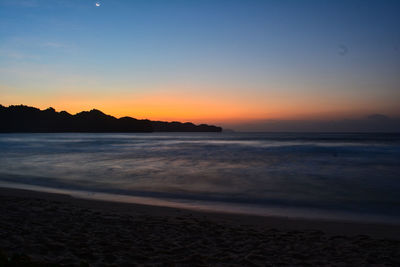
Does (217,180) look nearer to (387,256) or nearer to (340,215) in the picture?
(340,215)

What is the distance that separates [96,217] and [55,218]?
107 centimetres

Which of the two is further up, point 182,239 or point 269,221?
point 182,239

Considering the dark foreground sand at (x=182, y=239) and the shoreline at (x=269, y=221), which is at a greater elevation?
the dark foreground sand at (x=182, y=239)

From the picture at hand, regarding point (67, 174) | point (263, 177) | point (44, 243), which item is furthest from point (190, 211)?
point (67, 174)

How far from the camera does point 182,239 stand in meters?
6.64

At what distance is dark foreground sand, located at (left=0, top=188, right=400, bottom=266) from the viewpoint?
544 centimetres

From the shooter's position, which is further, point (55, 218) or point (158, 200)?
point (158, 200)

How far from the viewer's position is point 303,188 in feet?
52.6

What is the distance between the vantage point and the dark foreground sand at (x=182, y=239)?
5.44m

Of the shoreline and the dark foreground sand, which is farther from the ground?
the dark foreground sand

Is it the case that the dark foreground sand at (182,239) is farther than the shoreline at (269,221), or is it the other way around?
the shoreline at (269,221)

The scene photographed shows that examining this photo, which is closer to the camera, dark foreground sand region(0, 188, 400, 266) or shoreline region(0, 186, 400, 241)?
dark foreground sand region(0, 188, 400, 266)

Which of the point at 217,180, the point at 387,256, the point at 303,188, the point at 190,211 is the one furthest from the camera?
the point at 217,180

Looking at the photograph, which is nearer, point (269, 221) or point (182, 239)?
point (182, 239)
